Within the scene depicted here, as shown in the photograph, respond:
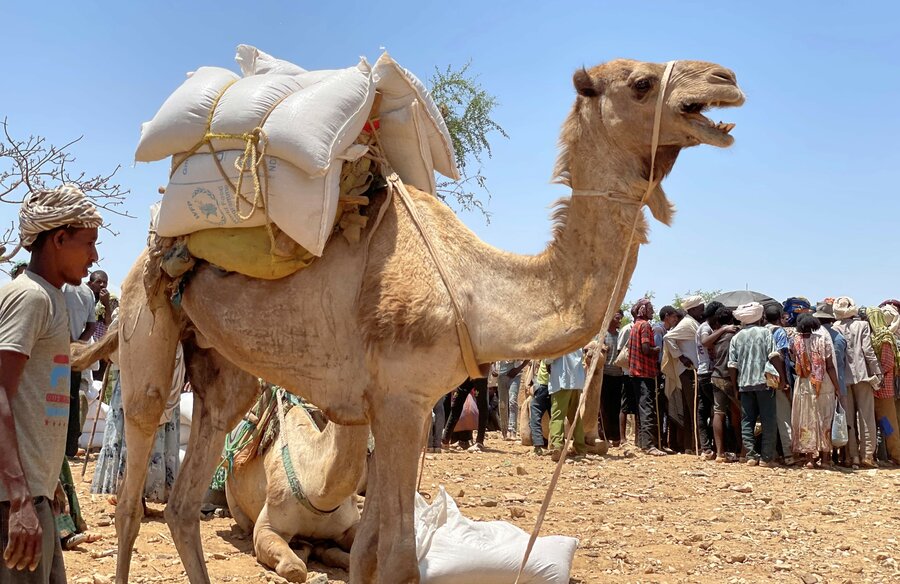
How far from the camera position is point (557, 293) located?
418 centimetres

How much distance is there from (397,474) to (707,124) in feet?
7.14

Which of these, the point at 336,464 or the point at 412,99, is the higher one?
the point at 412,99

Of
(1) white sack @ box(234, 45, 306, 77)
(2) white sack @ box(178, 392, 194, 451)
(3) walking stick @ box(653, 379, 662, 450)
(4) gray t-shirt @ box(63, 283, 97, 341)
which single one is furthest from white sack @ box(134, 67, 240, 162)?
(3) walking stick @ box(653, 379, 662, 450)

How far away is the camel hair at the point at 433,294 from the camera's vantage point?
406cm

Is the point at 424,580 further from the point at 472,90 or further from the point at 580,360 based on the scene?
the point at 472,90

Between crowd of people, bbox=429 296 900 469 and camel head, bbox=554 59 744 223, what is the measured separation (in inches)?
338

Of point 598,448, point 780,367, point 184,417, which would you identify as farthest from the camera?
point 598,448

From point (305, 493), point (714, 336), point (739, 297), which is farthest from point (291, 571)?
point (739, 297)

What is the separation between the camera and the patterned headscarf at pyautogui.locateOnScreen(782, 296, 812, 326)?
1496cm

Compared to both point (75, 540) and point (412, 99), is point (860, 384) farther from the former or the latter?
point (75, 540)

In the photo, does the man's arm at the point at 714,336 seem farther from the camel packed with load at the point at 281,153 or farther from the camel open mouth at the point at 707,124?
the camel open mouth at the point at 707,124

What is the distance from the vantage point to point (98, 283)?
10531 mm

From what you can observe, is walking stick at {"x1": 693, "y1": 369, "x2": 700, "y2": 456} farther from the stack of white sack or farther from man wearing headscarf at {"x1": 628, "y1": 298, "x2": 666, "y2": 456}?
the stack of white sack

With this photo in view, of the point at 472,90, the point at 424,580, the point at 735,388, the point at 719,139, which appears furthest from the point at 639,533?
the point at 472,90
